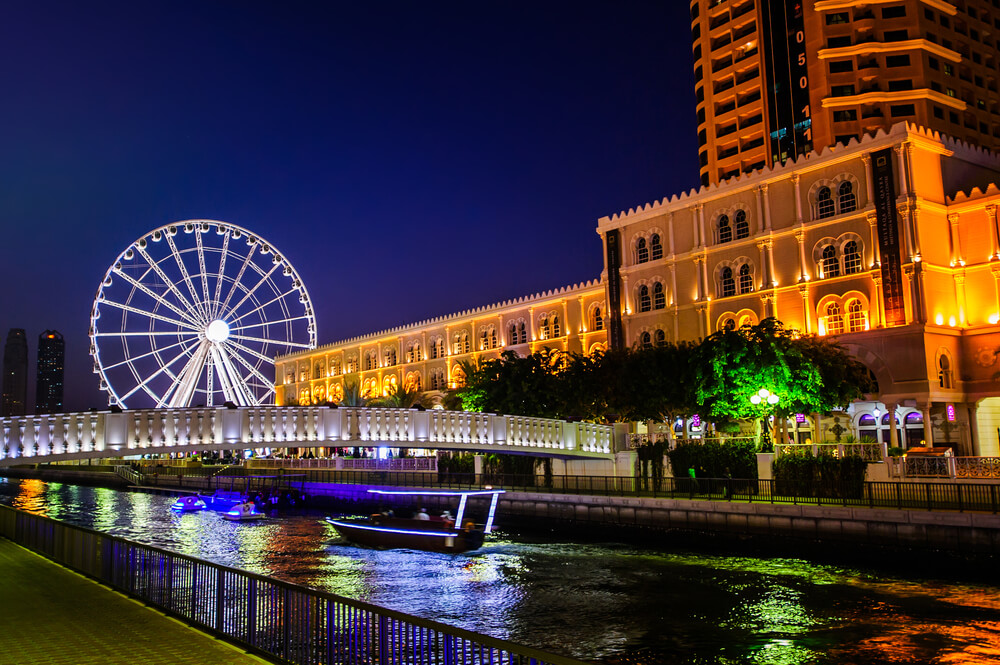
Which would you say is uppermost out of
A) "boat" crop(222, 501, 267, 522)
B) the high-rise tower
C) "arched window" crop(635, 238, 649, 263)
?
the high-rise tower

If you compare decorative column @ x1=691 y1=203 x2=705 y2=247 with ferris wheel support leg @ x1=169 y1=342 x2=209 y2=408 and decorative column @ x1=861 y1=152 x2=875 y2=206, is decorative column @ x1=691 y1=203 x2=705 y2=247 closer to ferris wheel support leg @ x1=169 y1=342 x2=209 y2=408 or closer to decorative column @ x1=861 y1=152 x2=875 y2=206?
decorative column @ x1=861 y1=152 x2=875 y2=206

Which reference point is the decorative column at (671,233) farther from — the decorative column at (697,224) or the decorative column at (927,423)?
the decorative column at (927,423)

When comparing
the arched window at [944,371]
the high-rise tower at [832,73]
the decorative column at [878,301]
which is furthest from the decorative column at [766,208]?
the high-rise tower at [832,73]

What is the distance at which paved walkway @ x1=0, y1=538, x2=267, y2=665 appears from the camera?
12.3 m

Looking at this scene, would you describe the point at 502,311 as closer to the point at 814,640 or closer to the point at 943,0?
the point at 943,0

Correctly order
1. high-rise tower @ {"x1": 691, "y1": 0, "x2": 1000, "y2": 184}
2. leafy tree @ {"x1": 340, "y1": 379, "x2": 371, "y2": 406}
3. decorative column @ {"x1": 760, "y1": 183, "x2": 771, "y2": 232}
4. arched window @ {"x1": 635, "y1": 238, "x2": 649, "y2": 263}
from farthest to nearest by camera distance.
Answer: leafy tree @ {"x1": 340, "y1": 379, "x2": 371, "y2": 406}
high-rise tower @ {"x1": 691, "y1": 0, "x2": 1000, "y2": 184}
arched window @ {"x1": 635, "y1": 238, "x2": 649, "y2": 263}
decorative column @ {"x1": 760, "y1": 183, "x2": 771, "y2": 232}

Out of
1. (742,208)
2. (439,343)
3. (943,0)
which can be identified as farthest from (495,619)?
(943,0)

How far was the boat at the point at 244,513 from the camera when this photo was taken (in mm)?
56438

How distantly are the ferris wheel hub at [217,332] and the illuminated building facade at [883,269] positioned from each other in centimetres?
3427

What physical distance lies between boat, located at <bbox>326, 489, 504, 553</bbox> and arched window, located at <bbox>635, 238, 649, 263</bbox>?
34.4 metres

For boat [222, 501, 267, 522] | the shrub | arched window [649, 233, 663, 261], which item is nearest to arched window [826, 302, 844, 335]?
arched window [649, 233, 663, 261]

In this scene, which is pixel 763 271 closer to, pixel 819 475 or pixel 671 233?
pixel 671 233

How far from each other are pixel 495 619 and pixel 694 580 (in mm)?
8299

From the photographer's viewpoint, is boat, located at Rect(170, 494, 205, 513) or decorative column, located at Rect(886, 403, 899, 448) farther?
boat, located at Rect(170, 494, 205, 513)
